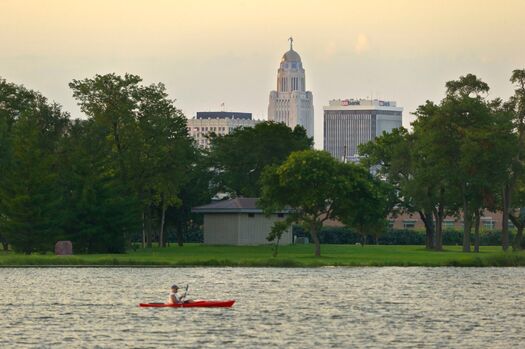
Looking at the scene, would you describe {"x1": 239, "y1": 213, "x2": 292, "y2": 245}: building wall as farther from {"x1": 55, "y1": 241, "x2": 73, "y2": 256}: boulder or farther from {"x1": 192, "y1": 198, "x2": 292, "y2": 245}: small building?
{"x1": 55, "y1": 241, "x2": 73, "y2": 256}: boulder

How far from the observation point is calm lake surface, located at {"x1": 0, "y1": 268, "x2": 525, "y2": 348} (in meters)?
64.8

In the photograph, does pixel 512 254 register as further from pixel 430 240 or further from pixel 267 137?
pixel 267 137

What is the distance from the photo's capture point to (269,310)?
263ft

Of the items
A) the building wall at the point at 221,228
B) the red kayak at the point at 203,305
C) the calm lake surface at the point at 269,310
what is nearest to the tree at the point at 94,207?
the calm lake surface at the point at 269,310

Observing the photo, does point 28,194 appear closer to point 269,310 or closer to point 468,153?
point 468,153

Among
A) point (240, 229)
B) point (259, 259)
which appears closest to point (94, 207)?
point (259, 259)

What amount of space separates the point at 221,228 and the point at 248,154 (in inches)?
1181

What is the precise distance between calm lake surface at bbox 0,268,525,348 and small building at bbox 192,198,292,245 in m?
44.4

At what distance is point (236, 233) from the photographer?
163 m

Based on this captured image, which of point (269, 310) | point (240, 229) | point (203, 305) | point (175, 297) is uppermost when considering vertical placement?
point (240, 229)

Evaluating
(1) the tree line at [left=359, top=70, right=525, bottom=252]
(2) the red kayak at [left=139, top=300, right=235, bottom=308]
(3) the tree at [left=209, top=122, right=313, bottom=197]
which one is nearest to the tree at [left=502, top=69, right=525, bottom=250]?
(1) the tree line at [left=359, top=70, right=525, bottom=252]

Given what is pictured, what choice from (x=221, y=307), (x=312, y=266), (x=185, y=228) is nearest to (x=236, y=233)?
(x=185, y=228)

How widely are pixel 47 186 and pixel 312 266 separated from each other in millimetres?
25616

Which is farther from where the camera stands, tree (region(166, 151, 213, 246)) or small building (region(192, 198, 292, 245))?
tree (region(166, 151, 213, 246))
